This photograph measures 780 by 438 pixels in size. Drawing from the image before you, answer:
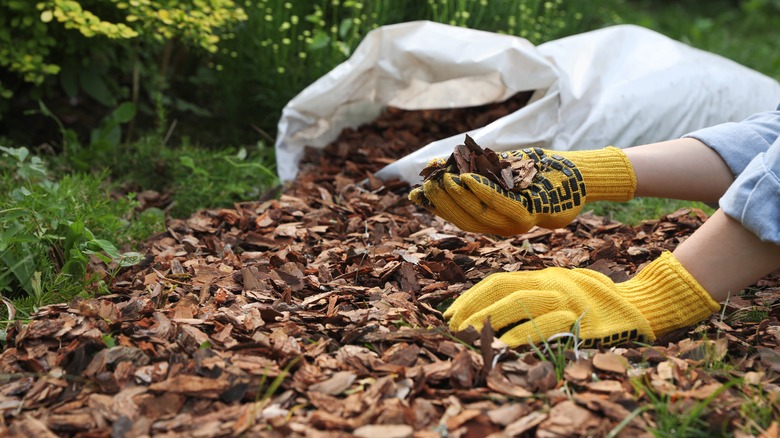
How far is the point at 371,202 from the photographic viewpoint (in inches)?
101

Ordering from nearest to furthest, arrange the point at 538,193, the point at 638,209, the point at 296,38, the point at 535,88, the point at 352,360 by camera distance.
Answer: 1. the point at 352,360
2. the point at 538,193
3. the point at 638,209
4. the point at 535,88
5. the point at 296,38

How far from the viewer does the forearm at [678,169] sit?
1.89 meters

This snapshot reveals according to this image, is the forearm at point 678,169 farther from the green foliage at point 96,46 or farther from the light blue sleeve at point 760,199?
the green foliage at point 96,46

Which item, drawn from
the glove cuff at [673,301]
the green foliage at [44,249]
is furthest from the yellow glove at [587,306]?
the green foliage at [44,249]

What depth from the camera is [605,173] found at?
1.83 meters

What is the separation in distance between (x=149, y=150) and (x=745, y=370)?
2203 mm

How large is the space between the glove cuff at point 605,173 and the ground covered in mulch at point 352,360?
0.69 ft

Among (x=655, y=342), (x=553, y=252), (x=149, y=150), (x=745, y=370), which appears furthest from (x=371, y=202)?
(x=745, y=370)

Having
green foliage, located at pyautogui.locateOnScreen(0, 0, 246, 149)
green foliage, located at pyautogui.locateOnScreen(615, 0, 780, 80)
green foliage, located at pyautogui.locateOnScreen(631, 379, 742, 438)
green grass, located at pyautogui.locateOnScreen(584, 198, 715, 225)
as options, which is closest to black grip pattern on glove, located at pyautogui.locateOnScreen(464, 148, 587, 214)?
green foliage, located at pyautogui.locateOnScreen(631, 379, 742, 438)

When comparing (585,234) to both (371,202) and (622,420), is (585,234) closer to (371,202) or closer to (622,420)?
(371,202)

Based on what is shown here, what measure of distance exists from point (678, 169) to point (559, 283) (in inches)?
19.8

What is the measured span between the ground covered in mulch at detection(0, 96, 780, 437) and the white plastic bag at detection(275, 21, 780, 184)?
72 cm

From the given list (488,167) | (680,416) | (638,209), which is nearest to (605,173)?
(488,167)

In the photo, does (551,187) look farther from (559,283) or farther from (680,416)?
(680,416)
